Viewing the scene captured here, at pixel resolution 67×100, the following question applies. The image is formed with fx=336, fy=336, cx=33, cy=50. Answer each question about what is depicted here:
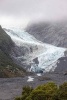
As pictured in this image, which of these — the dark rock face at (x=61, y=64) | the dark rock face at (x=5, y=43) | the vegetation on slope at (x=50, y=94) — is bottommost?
the vegetation on slope at (x=50, y=94)

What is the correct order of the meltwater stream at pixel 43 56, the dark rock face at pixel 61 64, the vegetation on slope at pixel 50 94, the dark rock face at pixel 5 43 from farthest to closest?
the dark rock face at pixel 5 43
the meltwater stream at pixel 43 56
the dark rock face at pixel 61 64
the vegetation on slope at pixel 50 94

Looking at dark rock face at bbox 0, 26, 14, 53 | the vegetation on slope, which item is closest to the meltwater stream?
dark rock face at bbox 0, 26, 14, 53

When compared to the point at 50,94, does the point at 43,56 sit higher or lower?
higher

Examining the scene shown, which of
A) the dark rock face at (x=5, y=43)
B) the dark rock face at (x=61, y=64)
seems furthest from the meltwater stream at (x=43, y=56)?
the dark rock face at (x=5, y=43)

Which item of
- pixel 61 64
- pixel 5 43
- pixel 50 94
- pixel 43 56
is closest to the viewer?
pixel 50 94

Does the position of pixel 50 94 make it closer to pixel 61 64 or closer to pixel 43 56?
pixel 61 64

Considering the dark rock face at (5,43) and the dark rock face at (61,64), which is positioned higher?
the dark rock face at (5,43)

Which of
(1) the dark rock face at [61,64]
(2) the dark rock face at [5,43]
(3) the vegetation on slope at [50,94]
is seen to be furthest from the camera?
(2) the dark rock face at [5,43]

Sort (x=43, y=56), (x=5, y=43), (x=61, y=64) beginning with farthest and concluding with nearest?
(x=43, y=56) < (x=5, y=43) < (x=61, y=64)

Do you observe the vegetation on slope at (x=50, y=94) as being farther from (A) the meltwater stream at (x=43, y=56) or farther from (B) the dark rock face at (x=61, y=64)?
(B) the dark rock face at (x=61, y=64)

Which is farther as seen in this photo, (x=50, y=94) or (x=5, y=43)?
(x=5, y=43)

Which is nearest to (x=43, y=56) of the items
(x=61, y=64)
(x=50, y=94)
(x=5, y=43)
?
(x=61, y=64)

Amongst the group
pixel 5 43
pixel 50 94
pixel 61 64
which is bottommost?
pixel 50 94
